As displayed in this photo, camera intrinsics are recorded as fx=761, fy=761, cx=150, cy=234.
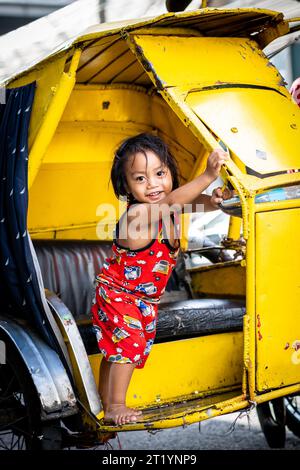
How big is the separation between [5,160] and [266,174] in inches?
45.8

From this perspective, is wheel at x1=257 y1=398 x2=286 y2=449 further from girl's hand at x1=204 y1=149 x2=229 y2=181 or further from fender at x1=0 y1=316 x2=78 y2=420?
girl's hand at x1=204 y1=149 x2=229 y2=181

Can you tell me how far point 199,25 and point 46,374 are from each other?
1743mm

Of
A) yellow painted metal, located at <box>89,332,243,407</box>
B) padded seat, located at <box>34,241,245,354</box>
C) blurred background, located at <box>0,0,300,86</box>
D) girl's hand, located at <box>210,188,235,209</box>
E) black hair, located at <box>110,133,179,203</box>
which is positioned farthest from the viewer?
blurred background, located at <box>0,0,300,86</box>

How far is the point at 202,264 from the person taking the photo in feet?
16.1

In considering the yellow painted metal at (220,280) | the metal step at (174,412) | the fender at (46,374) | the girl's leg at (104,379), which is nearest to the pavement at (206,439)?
the yellow painted metal at (220,280)

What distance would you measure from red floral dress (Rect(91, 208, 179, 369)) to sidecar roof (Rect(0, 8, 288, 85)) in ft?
2.77

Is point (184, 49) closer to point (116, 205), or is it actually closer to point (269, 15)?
point (269, 15)

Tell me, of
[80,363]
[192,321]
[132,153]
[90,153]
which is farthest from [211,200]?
[90,153]

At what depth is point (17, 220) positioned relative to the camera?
330 cm

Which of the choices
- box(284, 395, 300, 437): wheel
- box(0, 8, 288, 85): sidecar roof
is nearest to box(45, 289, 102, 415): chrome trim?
box(0, 8, 288, 85): sidecar roof

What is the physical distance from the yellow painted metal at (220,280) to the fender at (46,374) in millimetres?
1448

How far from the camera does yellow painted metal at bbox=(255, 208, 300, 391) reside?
311 centimetres

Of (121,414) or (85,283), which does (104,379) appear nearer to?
(121,414)
